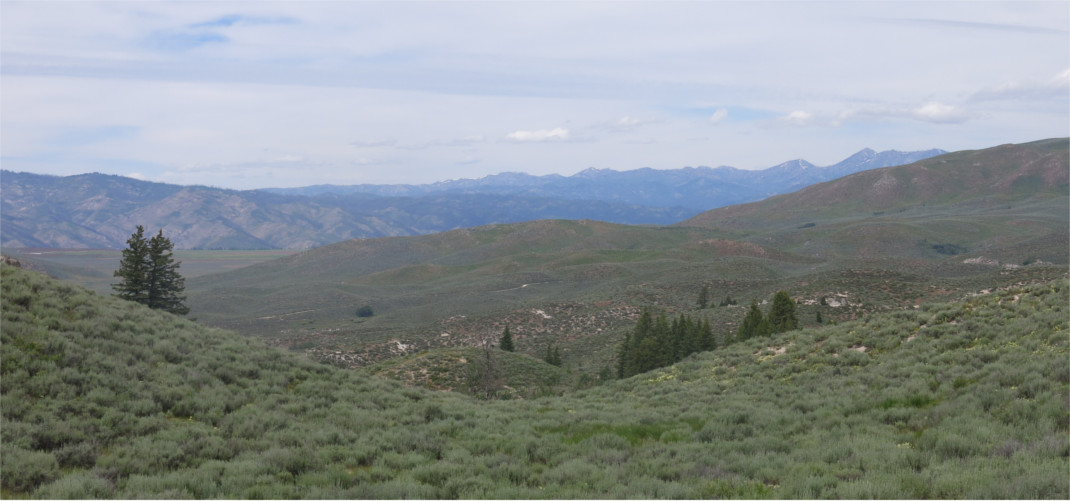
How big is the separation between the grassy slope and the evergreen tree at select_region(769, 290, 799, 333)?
50.4ft

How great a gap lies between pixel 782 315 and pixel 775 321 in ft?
1.97

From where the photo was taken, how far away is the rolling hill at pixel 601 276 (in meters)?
53.3

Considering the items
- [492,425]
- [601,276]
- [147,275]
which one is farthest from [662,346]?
[601,276]

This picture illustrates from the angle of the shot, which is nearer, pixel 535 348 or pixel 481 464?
pixel 481 464

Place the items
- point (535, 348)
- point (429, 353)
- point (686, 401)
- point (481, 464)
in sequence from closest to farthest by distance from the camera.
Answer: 1. point (481, 464)
2. point (686, 401)
3. point (429, 353)
4. point (535, 348)

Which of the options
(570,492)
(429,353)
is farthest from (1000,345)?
(429,353)

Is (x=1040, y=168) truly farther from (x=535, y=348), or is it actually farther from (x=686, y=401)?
(x=686, y=401)

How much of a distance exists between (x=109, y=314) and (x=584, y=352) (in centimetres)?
3900

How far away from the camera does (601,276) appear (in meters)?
102

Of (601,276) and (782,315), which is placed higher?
(782,315)

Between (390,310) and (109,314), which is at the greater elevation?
(109,314)

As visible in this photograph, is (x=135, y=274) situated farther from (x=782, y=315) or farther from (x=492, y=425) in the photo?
(x=782, y=315)

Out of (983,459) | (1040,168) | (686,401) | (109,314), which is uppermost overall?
(1040,168)

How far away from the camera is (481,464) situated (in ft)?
33.5
